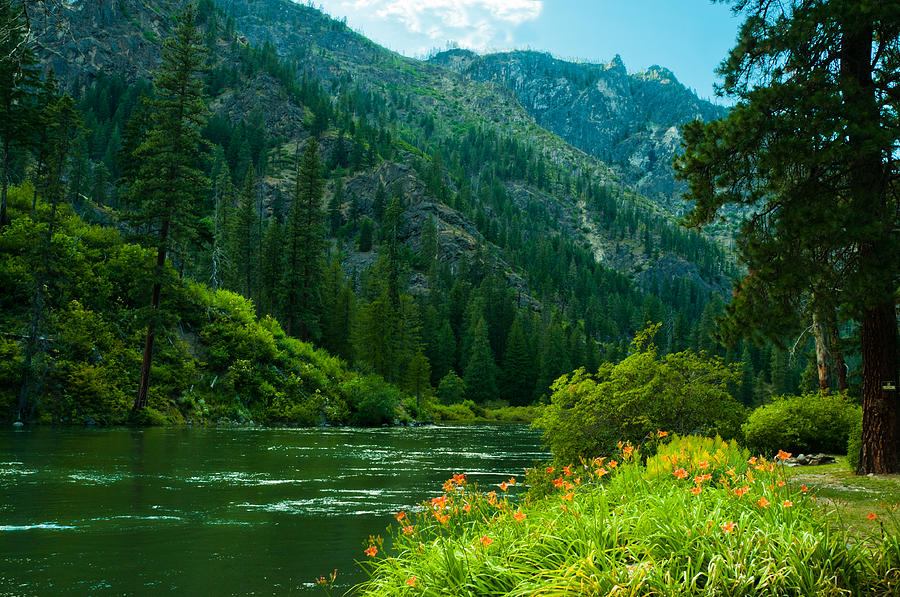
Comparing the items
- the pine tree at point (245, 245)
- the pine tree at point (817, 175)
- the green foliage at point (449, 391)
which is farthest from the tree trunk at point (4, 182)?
the green foliage at point (449, 391)

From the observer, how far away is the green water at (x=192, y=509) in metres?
7.63

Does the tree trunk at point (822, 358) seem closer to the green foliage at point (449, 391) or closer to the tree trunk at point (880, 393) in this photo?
the tree trunk at point (880, 393)

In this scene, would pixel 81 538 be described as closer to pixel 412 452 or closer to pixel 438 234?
pixel 412 452

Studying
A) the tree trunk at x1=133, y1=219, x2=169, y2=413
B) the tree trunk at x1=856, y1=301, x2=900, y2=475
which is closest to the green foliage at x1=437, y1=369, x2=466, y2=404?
the tree trunk at x1=133, y1=219, x2=169, y2=413

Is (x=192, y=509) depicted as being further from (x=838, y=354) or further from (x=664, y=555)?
(x=838, y=354)

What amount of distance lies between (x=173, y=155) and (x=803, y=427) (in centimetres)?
3232

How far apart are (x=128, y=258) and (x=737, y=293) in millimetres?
35169

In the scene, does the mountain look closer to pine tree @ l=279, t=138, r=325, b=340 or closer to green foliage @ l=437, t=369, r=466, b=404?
green foliage @ l=437, t=369, r=466, b=404

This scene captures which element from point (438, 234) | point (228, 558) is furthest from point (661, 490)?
point (438, 234)

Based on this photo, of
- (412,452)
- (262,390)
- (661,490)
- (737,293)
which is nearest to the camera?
(661,490)

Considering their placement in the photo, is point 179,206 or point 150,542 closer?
point 150,542

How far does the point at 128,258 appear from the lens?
3859 centimetres

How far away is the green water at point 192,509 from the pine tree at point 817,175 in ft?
28.3

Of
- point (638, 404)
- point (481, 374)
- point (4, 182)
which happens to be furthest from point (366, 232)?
point (638, 404)
